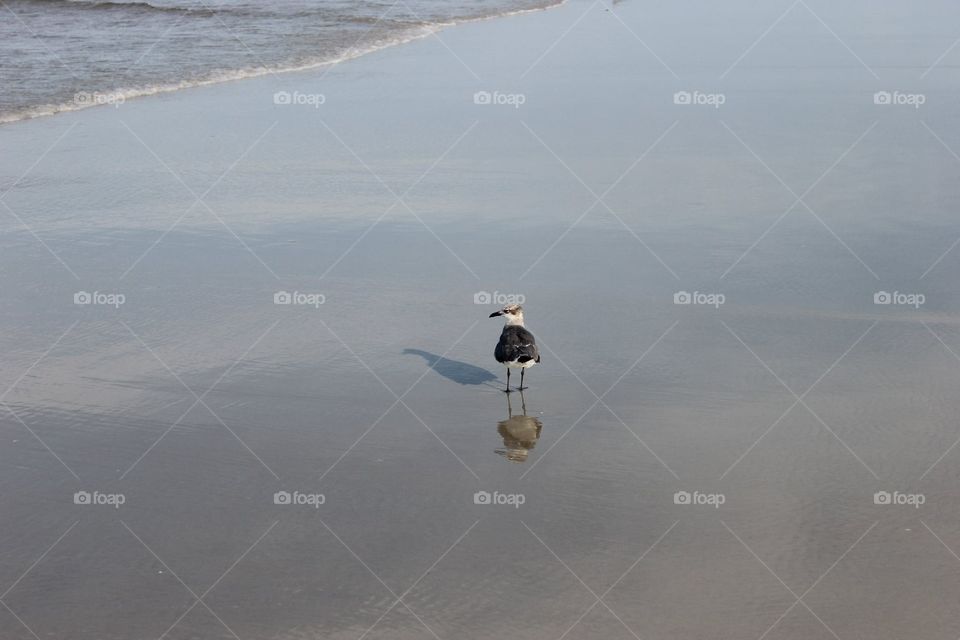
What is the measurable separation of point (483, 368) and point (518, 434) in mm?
1274

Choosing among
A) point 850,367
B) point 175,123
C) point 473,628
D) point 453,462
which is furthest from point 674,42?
point 473,628

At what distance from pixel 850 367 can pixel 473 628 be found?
4475mm

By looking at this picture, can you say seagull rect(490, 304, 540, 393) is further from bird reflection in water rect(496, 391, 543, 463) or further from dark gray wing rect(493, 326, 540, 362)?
bird reflection in water rect(496, 391, 543, 463)

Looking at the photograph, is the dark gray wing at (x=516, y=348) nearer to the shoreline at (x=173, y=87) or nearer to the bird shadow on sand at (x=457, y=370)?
the bird shadow on sand at (x=457, y=370)

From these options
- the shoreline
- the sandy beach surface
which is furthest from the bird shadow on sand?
the shoreline

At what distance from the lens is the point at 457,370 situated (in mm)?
9883

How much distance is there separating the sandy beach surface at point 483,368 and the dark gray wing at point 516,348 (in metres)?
0.36

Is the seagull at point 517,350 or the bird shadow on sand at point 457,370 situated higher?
the seagull at point 517,350

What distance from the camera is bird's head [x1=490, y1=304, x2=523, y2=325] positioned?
10.1 metres

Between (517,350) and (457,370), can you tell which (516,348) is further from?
(457,370)

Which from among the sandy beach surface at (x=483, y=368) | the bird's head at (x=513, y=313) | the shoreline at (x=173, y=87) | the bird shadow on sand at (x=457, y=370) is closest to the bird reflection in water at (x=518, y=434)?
the sandy beach surface at (x=483, y=368)

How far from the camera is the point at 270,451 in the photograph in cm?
842

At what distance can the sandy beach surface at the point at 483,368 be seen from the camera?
6.87 metres

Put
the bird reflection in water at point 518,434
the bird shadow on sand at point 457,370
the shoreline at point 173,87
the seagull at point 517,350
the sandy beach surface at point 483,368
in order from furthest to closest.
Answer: the shoreline at point 173,87 → the bird shadow on sand at point 457,370 → the seagull at point 517,350 → the bird reflection in water at point 518,434 → the sandy beach surface at point 483,368
